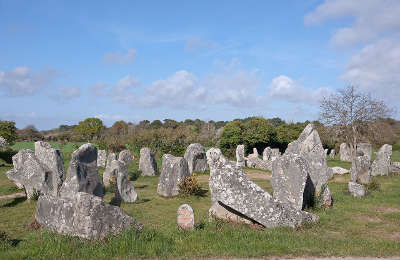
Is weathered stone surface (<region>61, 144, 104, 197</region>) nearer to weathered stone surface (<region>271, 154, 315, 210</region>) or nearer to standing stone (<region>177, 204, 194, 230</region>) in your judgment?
standing stone (<region>177, 204, 194, 230</region>)

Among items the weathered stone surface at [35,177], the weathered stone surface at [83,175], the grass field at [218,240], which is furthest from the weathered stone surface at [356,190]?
the weathered stone surface at [35,177]

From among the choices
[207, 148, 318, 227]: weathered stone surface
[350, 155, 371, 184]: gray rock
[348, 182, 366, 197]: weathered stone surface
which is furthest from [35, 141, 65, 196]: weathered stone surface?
[350, 155, 371, 184]: gray rock

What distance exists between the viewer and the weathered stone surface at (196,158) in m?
23.9

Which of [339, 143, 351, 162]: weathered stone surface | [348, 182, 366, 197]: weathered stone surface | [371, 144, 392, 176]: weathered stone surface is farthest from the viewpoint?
[339, 143, 351, 162]: weathered stone surface

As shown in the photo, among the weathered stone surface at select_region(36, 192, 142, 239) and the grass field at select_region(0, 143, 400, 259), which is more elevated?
the weathered stone surface at select_region(36, 192, 142, 239)

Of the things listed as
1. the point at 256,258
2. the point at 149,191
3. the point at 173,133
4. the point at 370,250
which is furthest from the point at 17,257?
the point at 173,133

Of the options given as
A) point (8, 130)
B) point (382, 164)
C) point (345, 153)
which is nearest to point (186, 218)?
point (382, 164)

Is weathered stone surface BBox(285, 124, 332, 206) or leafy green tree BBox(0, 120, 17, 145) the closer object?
weathered stone surface BBox(285, 124, 332, 206)

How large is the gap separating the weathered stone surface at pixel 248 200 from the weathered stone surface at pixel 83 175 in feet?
16.9

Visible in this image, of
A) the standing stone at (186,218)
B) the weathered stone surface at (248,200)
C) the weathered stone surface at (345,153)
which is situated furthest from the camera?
the weathered stone surface at (345,153)

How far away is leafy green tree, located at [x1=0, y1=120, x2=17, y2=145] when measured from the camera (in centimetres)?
3170

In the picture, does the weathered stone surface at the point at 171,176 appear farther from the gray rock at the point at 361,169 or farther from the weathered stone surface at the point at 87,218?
the gray rock at the point at 361,169

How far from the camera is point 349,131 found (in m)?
33.5

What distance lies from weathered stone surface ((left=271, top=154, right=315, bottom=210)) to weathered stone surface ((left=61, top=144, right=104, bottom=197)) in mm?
6482
